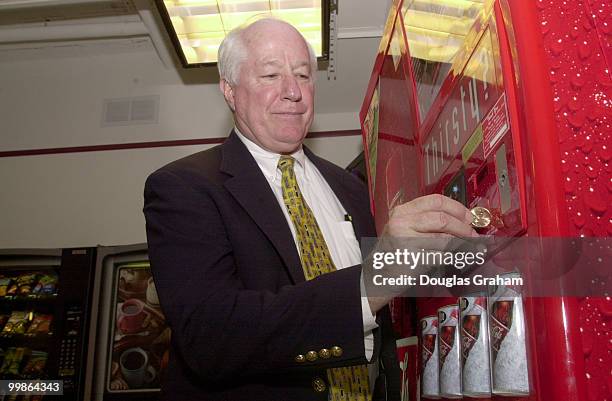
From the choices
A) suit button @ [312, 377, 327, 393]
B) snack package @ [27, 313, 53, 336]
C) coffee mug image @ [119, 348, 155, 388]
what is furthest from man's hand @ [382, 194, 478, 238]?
snack package @ [27, 313, 53, 336]

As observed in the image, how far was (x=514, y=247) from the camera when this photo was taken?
74cm

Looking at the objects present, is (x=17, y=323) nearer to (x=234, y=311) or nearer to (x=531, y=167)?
(x=234, y=311)

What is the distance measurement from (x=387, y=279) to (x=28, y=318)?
10.8 ft

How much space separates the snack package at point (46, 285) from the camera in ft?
11.4

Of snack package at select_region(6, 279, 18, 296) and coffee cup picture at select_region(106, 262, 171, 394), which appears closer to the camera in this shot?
coffee cup picture at select_region(106, 262, 171, 394)

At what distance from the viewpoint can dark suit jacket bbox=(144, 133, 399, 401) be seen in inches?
36.2

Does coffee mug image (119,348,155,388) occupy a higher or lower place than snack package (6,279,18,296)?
lower

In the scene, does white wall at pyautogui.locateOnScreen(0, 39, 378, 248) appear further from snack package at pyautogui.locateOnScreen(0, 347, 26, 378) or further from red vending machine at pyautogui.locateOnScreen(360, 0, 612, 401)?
red vending machine at pyautogui.locateOnScreen(360, 0, 612, 401)

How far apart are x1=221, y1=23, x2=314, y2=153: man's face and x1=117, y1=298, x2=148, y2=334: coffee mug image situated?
2189mm

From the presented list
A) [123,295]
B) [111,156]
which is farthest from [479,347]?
[111,156]

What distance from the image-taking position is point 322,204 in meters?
1.42

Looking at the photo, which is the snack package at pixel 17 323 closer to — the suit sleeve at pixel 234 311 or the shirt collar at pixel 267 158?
the shirt collar at pixel 267 158

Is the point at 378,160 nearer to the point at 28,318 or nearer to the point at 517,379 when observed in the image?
the point at 517,379

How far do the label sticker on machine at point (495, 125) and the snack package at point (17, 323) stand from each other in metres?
3.36
